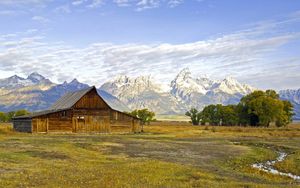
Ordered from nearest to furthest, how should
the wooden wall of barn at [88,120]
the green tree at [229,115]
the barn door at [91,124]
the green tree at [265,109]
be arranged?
the wooden wall of barn at [88,120], the barn door at [91,124], the green tree at [265,109], the green tree at [229,115]

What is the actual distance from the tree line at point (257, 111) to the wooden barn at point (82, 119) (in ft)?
162

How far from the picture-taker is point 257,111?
136125 millimetres

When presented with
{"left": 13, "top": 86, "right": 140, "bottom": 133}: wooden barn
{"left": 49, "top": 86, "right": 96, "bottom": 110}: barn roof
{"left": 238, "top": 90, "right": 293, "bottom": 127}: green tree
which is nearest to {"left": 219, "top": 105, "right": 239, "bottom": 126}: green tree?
{"left": 238, "top": 90, "right": 293, "bottom": 127}: green tree

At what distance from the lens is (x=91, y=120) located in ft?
322

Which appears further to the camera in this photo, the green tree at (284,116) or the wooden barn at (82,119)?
the green tree at (284,116)

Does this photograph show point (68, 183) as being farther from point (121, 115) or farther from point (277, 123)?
point (277, 123)

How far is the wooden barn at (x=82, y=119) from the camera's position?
92875 mm

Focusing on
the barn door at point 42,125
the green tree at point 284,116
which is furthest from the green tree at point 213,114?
the barn door at point 42,125

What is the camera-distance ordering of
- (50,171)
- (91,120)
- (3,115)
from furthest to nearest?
(3,115)
(91,120)
(50,171)

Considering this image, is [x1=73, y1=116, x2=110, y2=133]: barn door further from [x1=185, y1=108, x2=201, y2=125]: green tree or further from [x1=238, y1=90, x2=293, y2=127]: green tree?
[x1=185, y1=108, x2=201, y2=125]: green tree

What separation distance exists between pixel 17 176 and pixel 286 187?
16.2 m

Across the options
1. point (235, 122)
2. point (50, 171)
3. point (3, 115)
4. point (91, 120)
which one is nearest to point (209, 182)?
point (50, 171)

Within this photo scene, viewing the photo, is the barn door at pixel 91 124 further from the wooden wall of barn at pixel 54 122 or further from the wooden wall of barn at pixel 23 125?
the wooden wall of barn at pixel 23 125

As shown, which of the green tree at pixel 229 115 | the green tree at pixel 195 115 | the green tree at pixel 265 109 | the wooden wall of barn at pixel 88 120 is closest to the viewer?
the wooden wall of barn at pixel 88 120
